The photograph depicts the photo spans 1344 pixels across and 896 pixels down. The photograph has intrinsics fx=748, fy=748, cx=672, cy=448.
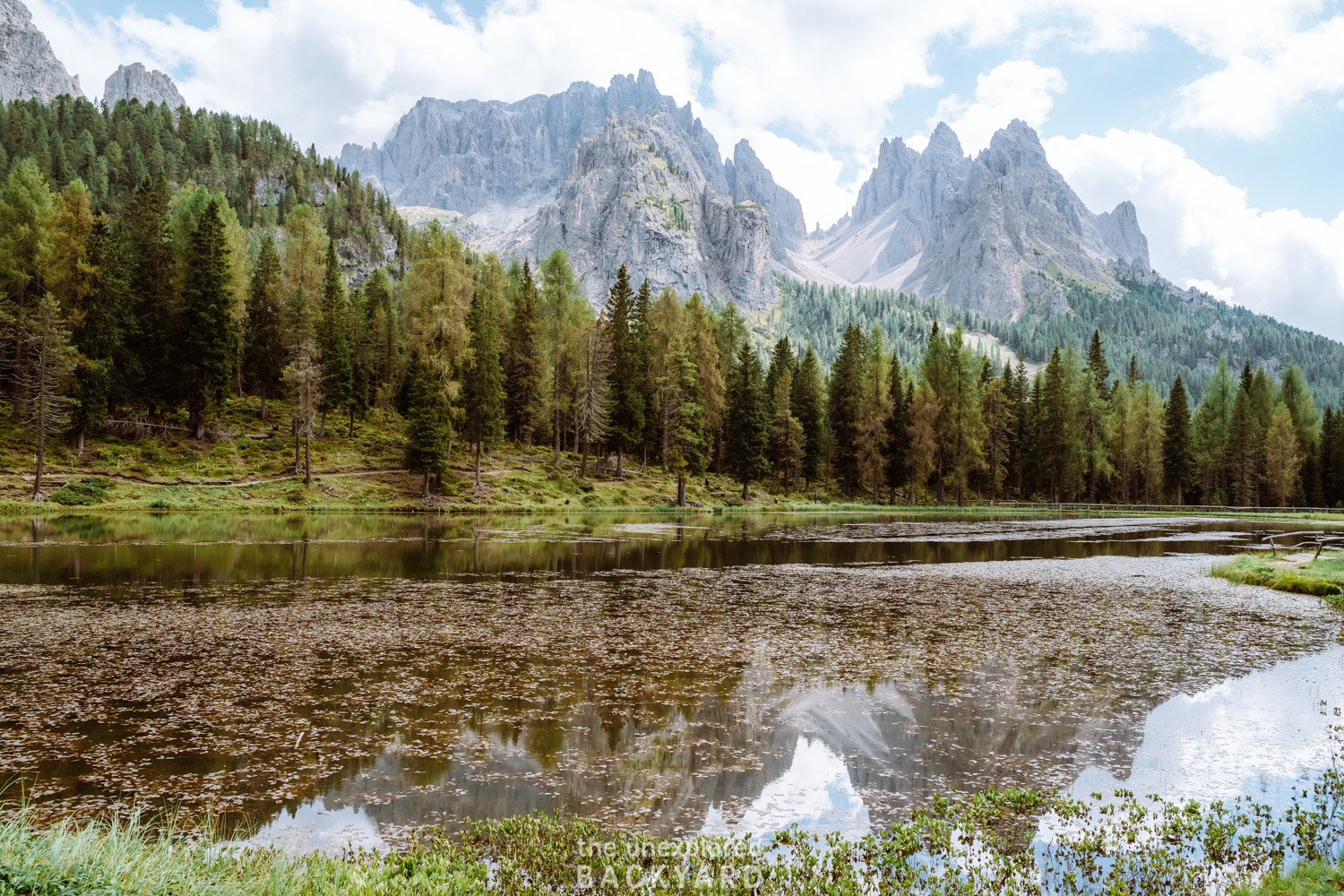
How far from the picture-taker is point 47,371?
45.8 m

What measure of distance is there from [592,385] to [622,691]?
57.9 metres

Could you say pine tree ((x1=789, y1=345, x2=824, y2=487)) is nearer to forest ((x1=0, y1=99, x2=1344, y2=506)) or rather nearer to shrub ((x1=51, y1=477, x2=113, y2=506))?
forest ((x1=0, y1=99, x2=1344, y2=506))

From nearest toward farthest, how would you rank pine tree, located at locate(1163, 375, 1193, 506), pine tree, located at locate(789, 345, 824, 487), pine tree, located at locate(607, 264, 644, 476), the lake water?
the lake water < pine tree, located at locate(607, 264, 644, 476) < pine tree, located at locate(789, 345, 824, 487) < pine tree, located at locate(1163, 375, 1193, 506)

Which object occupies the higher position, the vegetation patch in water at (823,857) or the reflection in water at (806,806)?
the vegetation patch in water at (823,857)

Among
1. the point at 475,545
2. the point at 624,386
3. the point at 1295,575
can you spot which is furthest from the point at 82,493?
the point at 1295,575

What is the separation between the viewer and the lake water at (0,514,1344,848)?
28.6ft

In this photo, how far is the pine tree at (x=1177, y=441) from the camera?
9788 cm

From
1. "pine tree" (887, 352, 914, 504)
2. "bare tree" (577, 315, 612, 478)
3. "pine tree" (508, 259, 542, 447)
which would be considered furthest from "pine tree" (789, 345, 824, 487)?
"pine tree" (508, 259, 542, 447)

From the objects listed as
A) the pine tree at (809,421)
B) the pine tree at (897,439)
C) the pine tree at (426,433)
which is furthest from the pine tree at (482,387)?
the pine tree at (897,439)

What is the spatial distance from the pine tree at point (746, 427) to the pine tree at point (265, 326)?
145 feet

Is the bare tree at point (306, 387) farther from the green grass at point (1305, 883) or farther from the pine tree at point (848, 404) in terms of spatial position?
the pine tree at point (848, 404)

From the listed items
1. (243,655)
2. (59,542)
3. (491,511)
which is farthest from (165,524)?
(243,655)

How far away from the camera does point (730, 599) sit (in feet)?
74.4

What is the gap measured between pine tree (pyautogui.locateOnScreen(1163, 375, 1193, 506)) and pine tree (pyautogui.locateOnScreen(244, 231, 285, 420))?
4182 inches
